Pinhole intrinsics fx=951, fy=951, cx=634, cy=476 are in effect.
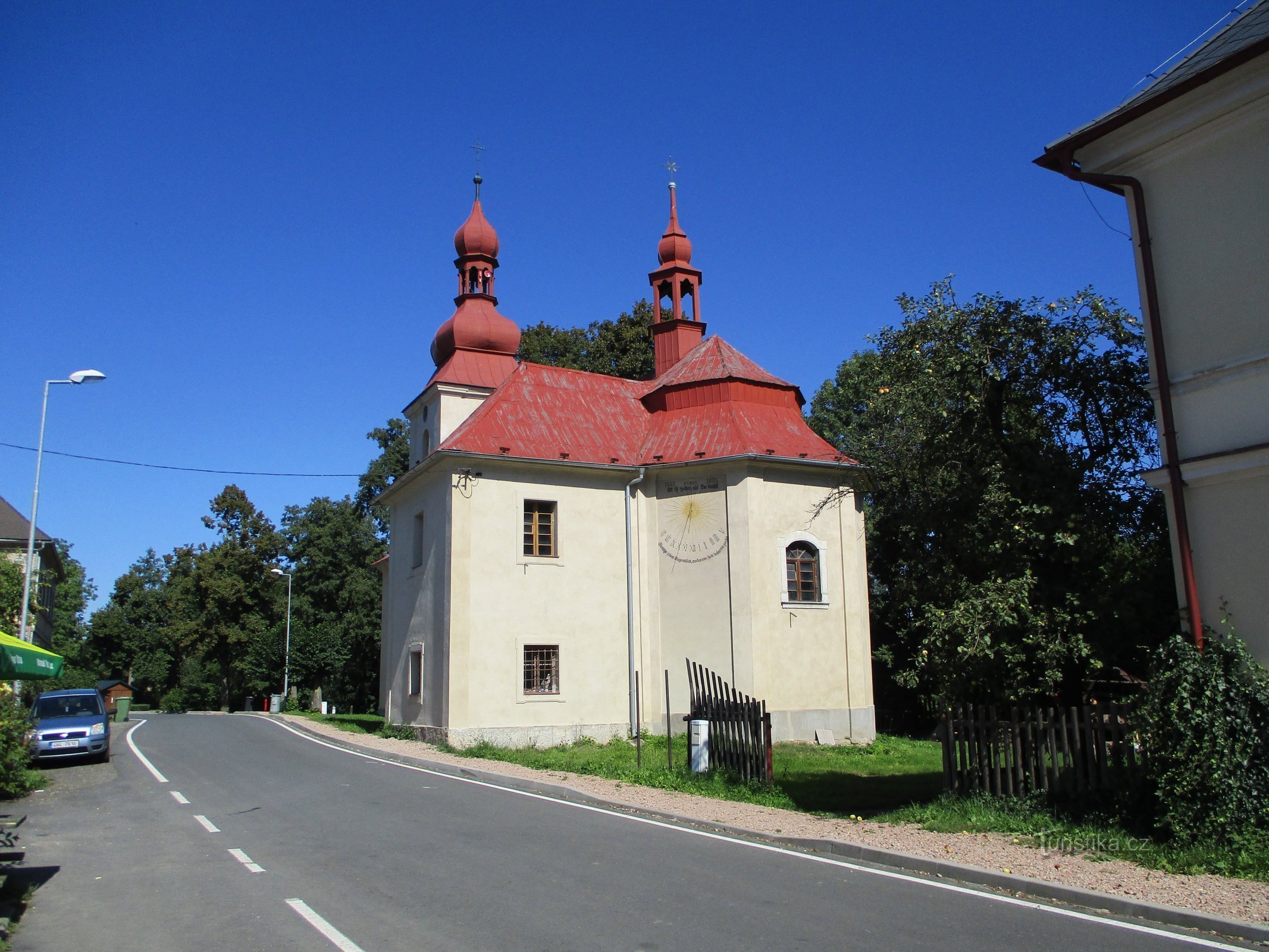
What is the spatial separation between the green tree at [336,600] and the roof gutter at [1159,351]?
42279 mm

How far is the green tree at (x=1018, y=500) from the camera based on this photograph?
11.2 metres

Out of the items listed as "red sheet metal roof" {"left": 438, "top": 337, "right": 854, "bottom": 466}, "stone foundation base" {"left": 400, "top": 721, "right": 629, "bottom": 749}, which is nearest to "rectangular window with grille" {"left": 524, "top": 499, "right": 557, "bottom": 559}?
"red sheet metal roof" {"left": 438, "top": 337, "right": 854, "bottom": 466}

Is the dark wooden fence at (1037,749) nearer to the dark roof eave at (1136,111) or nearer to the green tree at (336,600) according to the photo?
the dark roof eave at (1136,111)

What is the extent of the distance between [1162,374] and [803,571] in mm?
14127

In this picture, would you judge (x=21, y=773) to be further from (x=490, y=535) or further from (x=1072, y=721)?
(x=1072, y=721)

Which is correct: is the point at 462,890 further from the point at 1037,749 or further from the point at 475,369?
the point at 475,369

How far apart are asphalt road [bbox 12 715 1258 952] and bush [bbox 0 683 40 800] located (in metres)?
0.86

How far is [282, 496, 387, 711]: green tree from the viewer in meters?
49.4

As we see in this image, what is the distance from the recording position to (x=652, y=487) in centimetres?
2491

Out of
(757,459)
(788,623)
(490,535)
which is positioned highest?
(757,459)

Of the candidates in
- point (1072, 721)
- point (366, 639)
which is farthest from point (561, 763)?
point (366, 639)

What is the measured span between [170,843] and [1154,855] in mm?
9848

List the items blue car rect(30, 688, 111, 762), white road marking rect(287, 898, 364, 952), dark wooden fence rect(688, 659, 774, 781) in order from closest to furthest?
white road marking rect(287, 898, 364, 952) < dark wooden fence rect(688, 659, 774, 781) < blue car rect(30, 688, 111, 762)

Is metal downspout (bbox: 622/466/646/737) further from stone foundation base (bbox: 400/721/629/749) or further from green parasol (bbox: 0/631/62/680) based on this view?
green parasol (bbox: 0/631/62/680)
